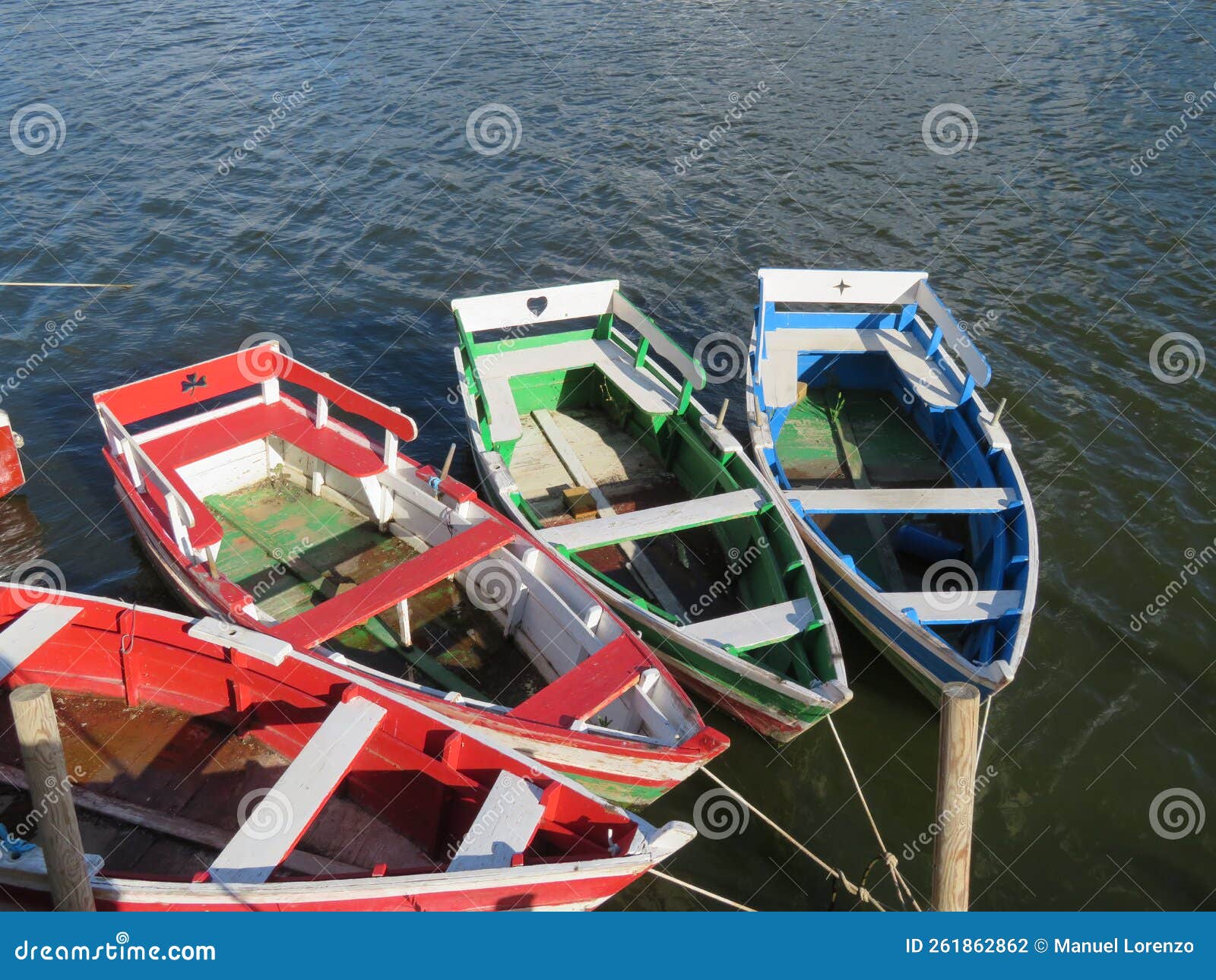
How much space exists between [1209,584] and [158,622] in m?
14.7

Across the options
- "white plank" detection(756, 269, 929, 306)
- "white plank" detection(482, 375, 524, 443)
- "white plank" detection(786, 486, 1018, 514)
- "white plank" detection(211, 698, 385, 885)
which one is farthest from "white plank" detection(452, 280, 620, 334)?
"white plank" detection(211, 698, 385, 885)

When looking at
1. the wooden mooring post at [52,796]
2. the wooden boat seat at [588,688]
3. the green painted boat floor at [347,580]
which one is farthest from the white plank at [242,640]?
the wooden mooring post at [52,796]

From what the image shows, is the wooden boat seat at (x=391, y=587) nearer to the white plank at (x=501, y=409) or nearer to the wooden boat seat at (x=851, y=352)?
the white plank at (x=501, y=409)

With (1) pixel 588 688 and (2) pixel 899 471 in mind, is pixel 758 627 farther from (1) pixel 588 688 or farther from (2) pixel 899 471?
(2) pixel 899 471

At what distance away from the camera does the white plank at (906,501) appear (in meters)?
13.0

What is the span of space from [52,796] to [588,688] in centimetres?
495

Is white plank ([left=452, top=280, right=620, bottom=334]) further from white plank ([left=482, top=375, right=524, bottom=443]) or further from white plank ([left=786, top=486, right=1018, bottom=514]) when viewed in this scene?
white plank ([left=786, top=486, right=1018, bottom=514])

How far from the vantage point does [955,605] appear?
39.3 feet

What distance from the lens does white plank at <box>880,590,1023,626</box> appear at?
11789 millimetres

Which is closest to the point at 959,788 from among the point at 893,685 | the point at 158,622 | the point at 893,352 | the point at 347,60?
the point at 893,685

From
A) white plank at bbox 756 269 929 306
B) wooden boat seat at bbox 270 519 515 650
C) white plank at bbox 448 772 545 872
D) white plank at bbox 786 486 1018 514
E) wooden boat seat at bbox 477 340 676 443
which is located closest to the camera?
white plank at bbox 448 772 545 872

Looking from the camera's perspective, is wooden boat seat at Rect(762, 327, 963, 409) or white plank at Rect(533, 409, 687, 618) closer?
white plank at Rect(533, 409, 687, 618)

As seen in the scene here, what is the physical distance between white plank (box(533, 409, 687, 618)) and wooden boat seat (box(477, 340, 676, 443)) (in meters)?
0.72

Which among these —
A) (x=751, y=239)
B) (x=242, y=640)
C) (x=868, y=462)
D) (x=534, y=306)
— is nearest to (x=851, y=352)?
(x=868, y=462)
